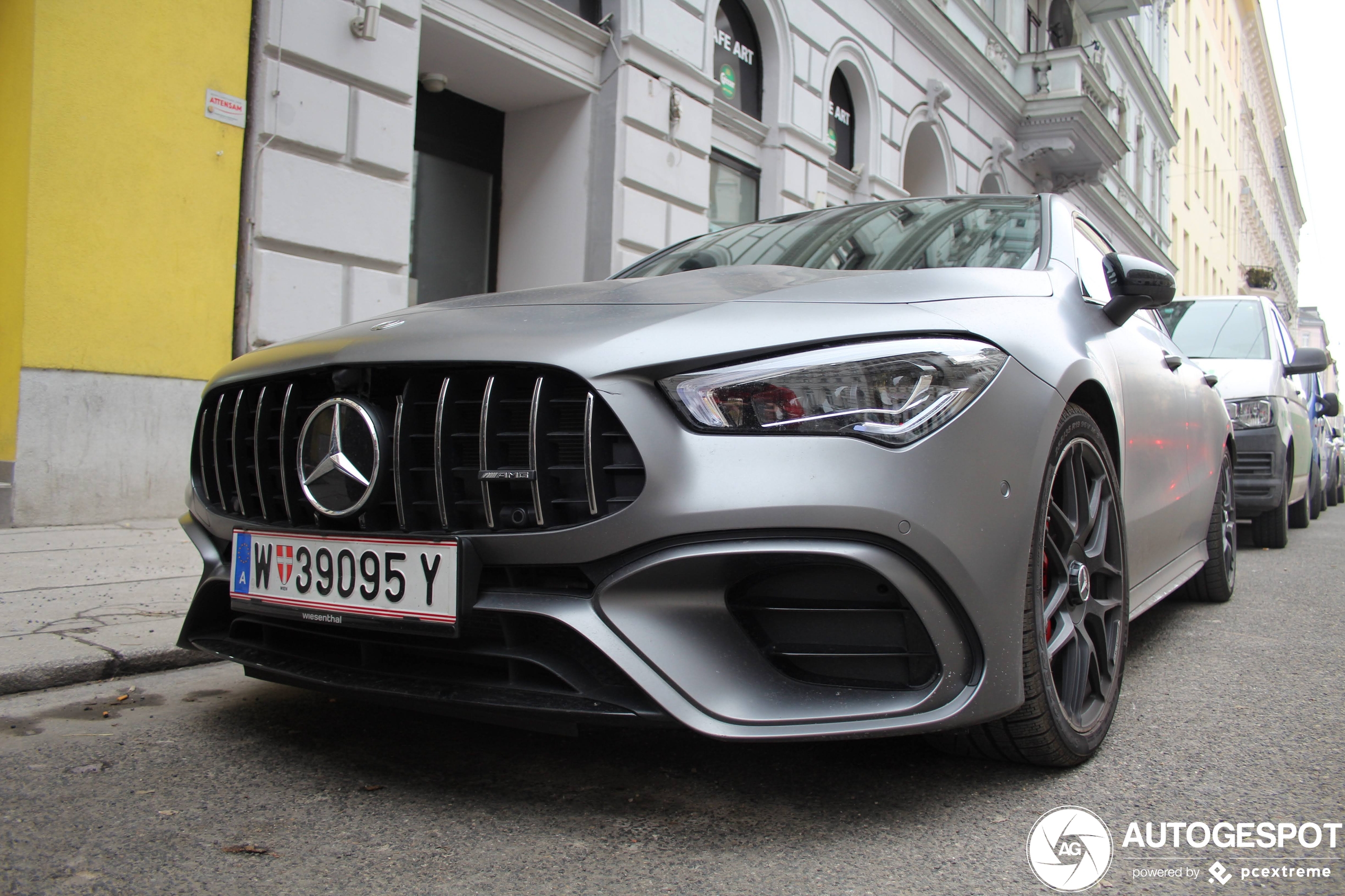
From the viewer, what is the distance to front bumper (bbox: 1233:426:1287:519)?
6.21 meters

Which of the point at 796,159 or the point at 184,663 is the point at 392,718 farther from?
the point at 796,159

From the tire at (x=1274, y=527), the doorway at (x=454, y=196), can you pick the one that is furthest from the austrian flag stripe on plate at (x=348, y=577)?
the tire at (x=1274, y=527)

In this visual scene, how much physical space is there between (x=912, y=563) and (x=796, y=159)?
9.58 meters

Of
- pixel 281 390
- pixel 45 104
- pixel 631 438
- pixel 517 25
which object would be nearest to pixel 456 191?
pixel 517 25

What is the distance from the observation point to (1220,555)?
13.6 ft

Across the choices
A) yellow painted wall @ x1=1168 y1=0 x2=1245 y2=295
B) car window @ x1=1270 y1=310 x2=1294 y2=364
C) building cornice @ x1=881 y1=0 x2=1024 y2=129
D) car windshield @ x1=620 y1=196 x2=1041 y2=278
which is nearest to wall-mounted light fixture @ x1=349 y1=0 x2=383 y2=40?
car windshield @ x1=620 y1=196 x2=1041 y2=278

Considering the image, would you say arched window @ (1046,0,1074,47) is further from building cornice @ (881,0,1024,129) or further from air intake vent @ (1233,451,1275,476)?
air intake vent @ (1233,451,1275,476)

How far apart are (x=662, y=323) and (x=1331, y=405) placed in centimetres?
882

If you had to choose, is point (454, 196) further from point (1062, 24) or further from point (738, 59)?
point (1062, 24)

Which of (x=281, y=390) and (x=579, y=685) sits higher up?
(x=281, y=390)

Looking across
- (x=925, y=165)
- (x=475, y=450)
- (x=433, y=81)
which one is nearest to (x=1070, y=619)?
(x=475, y=450)

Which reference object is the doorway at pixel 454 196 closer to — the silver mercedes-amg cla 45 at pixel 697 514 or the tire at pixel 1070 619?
the silver mercedes-amg cla 45 at pixel 697 514

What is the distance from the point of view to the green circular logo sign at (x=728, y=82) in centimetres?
990

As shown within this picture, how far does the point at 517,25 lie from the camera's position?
25.1ft
